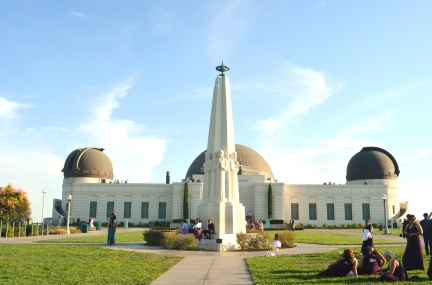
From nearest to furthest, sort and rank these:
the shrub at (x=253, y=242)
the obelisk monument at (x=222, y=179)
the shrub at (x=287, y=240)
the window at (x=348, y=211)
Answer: the shrub at (x=253, y=242) → the obelisk monument at (x=222, y=179) → the shrub at (x=287, y=240) → the window at (x=348, y=211)

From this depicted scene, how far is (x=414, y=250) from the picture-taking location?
37.3 feet

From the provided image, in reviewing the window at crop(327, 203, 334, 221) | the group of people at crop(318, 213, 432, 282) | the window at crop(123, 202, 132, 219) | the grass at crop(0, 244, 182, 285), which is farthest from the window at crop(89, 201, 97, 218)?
the group of people at crop(318, 213, 432, 282)

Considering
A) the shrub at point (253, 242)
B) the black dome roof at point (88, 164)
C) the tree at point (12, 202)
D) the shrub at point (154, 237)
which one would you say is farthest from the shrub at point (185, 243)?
the black dome roof at point (88, 164)

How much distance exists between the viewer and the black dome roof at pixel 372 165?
5588cm

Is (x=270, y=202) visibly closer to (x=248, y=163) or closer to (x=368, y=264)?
(x=248, y=163)

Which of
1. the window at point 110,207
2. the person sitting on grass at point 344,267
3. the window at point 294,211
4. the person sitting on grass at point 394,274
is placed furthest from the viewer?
the window at point 110,207

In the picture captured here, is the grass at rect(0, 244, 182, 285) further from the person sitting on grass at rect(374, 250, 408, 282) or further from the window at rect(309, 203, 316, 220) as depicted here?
the window at rect(309, 203, 316, 220)

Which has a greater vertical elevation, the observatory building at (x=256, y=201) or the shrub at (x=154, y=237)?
the observatory building at (x=256, y=201)

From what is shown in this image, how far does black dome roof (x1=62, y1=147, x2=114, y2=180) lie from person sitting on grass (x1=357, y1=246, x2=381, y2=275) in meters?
51.8

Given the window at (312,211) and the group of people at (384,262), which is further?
the window at (312,211)

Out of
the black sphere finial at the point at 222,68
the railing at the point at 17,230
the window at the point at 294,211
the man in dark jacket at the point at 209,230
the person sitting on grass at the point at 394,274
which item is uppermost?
the black sphere finial at the point at 222,68

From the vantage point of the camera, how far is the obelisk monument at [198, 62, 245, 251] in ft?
65.0

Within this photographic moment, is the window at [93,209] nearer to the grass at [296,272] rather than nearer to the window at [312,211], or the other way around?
the window at [312,211]

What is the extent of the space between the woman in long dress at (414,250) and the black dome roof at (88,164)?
170 ft
